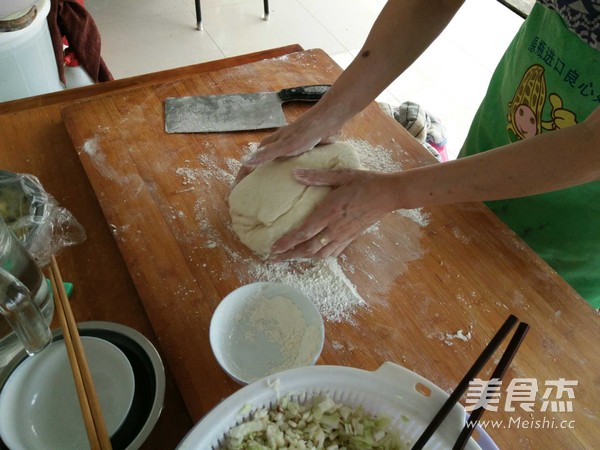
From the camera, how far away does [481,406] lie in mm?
549

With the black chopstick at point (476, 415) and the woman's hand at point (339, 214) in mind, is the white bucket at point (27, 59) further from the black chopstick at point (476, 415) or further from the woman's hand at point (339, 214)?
the black chopstick at point (476, 415)

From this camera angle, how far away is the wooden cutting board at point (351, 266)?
0.84 meters

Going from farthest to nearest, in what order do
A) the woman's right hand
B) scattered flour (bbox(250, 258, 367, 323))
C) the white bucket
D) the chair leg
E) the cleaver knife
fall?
the chair leg → the white bucket → the cleaver knife → the woman's right hand → scattered flour (bbox(250, 258, 367, 323))

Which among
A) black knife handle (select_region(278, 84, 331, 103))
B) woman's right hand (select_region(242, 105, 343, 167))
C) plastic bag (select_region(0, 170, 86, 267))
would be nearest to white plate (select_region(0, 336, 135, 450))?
plastic bag (select_region(0, 170, 86, 267))

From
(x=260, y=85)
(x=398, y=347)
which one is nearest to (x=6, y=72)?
(x=260, y=85)

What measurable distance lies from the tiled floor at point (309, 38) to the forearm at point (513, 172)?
1.58 metres

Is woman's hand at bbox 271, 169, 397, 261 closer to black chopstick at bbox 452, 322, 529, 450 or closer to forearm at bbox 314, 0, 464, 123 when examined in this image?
forearm at bbox 314, 0, 464, 123

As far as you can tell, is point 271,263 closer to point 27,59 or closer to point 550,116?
point 550,116

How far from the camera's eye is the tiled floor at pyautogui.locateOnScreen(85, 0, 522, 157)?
8.47ft

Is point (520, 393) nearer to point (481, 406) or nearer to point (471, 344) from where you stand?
point (471, 344)

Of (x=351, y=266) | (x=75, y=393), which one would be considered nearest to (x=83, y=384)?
(x=75, y=393)

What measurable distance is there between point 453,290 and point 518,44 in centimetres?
56

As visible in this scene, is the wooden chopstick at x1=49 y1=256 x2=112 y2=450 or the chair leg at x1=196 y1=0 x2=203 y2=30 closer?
the wooden chopstick at x1=49 y1=256 x2=112 y2=450

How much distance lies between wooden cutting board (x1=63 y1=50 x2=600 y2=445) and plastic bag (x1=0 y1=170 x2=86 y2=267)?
0.30 feet
